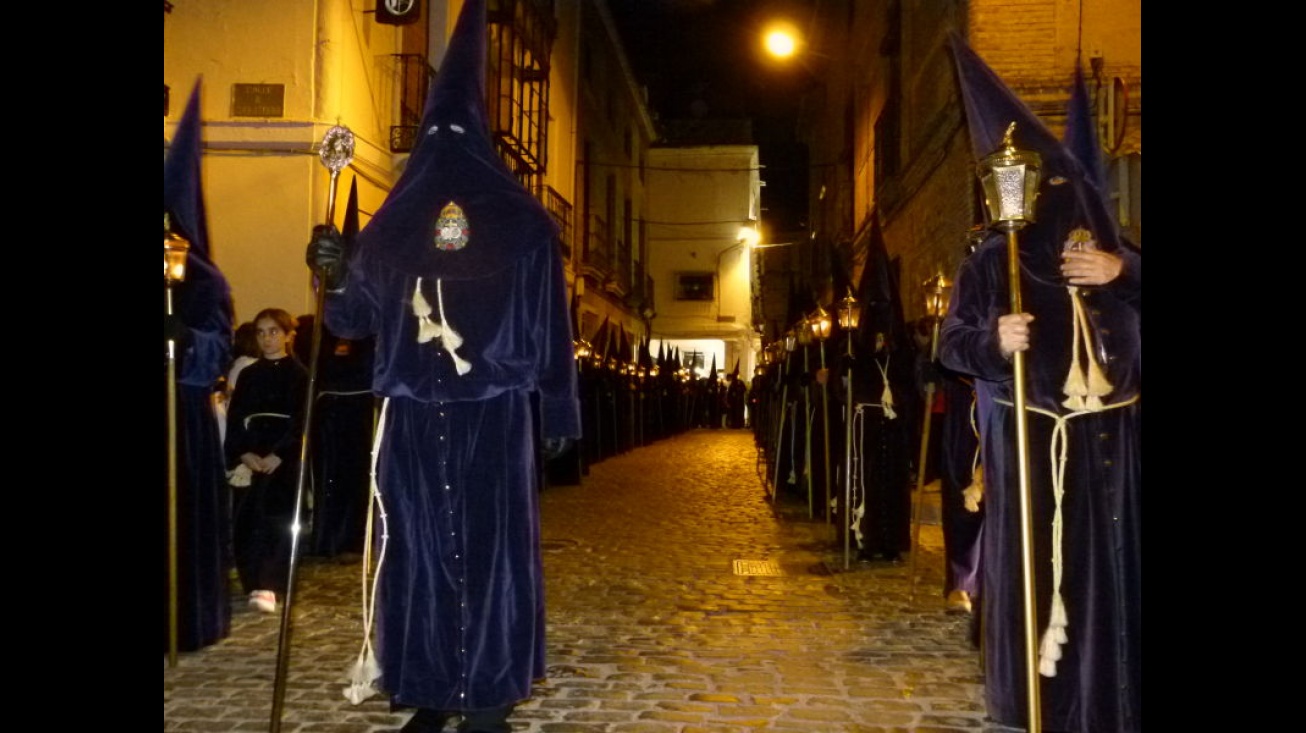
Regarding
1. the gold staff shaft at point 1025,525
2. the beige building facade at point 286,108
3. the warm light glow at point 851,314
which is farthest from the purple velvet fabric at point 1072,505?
the beige building facade at point 286,108

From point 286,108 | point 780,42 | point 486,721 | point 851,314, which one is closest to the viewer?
point 486,721

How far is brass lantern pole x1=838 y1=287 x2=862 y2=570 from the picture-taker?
7793 millimetres

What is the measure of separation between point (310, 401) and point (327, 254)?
1.92 ft

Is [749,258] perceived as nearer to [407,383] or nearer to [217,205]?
[217,205]

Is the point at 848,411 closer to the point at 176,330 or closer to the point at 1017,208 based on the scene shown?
the point at 1017,208

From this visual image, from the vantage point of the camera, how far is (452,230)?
383 centimetres

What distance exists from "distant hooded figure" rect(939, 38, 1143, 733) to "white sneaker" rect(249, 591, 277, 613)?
4415mm

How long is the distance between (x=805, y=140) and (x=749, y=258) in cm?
751

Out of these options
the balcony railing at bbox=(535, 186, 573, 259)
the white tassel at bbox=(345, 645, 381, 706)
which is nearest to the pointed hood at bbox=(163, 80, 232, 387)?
the white tassel at bbox=(345, 645, 381, 706)

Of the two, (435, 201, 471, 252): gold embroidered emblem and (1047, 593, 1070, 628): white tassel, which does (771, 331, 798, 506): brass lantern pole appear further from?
(435, 201, 471, 252): gold embroidered emblem

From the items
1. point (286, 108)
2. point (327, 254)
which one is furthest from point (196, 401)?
point (286, 108)

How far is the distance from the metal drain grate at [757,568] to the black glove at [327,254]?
4.68m

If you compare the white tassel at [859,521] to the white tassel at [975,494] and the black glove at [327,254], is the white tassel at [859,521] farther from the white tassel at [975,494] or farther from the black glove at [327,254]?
the black glove at [327,254]

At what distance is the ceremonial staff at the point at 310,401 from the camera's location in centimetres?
345
